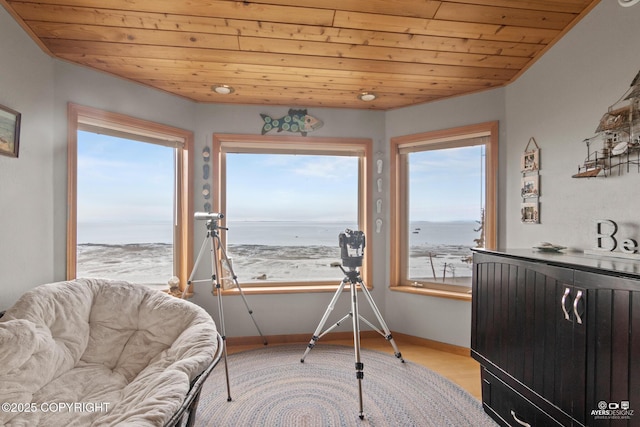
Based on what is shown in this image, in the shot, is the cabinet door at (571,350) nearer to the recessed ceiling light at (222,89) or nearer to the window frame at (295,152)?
the window frame at (295,152)


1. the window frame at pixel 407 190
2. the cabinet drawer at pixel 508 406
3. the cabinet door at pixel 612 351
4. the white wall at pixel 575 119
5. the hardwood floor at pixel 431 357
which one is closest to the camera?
the cabinet door at pixel 612 351

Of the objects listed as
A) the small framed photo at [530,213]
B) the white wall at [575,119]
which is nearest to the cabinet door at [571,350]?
the white wall at [575,119]

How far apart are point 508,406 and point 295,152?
266 centimetres

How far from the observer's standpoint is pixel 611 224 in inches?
66.7

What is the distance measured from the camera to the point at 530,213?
2436 millimetres

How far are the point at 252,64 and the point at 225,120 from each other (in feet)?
3.03

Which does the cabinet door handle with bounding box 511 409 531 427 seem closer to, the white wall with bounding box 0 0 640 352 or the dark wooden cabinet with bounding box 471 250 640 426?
the dark wooden cabinet with bounding box 471 250 640 426

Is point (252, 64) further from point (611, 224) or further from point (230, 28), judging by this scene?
point (611, 224)

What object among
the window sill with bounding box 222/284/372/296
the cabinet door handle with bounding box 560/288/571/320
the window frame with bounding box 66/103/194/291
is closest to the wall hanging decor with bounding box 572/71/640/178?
the cabinet door handle with bounding box 560/288/571/320

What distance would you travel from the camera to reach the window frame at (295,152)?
3.18m

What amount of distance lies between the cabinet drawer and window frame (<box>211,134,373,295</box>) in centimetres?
148

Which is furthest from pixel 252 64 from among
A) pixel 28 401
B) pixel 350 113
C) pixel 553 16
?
pixel 28 401

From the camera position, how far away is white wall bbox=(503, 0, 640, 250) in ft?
5.50

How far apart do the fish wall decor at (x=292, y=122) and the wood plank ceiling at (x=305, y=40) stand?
1.36 feet
